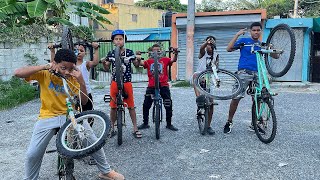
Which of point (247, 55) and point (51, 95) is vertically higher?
point (247, 55)

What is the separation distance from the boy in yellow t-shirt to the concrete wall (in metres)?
8.80

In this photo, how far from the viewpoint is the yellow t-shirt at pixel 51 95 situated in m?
3.46

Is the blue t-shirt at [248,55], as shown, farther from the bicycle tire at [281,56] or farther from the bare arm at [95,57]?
the bare arm at [95,57]

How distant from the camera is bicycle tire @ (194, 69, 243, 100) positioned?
207 inches

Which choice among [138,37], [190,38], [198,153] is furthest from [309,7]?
[198,153]

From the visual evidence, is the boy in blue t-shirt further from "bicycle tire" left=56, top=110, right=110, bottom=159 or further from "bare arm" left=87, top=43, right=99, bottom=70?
"bicycle tire" left=56, top=110, right=110, bottom=159

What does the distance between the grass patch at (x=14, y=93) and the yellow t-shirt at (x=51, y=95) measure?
6.12 meters

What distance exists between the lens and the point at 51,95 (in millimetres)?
3490

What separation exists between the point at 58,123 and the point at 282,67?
390 centimetres

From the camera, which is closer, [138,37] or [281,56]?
[281,56]

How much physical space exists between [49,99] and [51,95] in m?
0.05

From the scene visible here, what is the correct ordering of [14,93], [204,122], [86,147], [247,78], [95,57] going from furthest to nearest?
[14,93] < [204,122] < [247,78] < [95,57] < [86,147]

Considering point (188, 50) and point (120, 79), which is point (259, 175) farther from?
point (188, 50)

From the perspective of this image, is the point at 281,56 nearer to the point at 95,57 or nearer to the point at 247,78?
the point at 247,78
